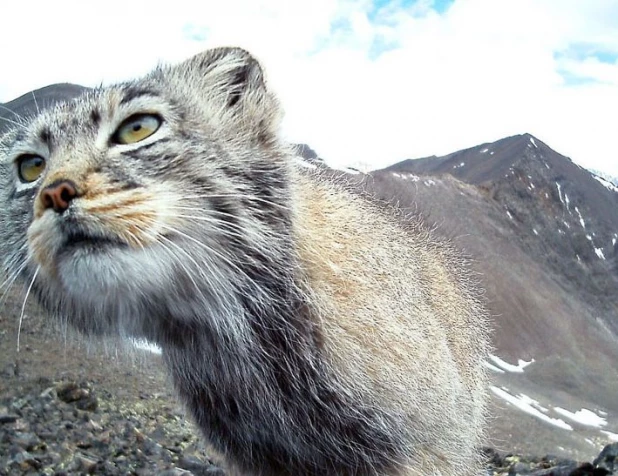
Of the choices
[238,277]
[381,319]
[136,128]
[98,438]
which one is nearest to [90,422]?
[98,438]

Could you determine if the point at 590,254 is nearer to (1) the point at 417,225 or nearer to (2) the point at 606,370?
(2) the point at 606,370

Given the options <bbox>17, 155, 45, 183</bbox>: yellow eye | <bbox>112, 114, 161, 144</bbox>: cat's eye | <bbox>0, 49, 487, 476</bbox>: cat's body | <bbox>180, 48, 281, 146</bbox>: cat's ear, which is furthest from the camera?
<bbox>180, 48, 281, 146</bbox>: cat's ear

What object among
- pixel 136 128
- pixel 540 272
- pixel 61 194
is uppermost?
pixel 136 128

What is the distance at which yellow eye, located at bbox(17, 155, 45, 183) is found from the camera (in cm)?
329

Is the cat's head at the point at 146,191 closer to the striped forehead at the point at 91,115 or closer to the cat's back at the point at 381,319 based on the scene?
the striped forehead at the point at 91,115

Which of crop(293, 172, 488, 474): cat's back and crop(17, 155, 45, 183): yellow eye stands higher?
crop(17, 155, 45, 183): yellow eye

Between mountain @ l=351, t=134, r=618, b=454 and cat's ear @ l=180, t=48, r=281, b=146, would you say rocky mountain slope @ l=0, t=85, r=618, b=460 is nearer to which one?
mountain @ l=351, t=134, r=618, b=454

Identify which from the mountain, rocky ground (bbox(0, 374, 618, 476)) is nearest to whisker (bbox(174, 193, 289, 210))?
rocky ground (bbox(0, 374, 618, 476))

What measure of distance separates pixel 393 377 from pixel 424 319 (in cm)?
48

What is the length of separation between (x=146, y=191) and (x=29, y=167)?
3.01ft

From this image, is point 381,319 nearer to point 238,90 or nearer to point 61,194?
point 238,90

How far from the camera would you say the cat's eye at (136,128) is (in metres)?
3.04

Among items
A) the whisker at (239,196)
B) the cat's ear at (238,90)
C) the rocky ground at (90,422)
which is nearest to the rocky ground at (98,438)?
the rocky ground at (90,422)

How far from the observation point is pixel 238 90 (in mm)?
3568
